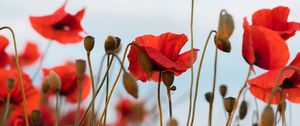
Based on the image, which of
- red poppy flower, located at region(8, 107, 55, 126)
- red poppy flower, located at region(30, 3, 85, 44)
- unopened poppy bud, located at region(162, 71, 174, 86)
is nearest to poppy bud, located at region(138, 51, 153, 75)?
unopened poppy bud, located at region(162, 71, 174, 86)

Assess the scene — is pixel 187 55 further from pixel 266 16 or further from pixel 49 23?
pixel 49 23

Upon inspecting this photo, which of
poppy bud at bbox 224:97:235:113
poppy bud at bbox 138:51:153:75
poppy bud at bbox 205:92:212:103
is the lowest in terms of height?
poppy bud at bbox 205:92:212:103

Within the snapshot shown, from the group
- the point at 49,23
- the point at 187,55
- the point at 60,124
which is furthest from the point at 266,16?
the point at 49,23

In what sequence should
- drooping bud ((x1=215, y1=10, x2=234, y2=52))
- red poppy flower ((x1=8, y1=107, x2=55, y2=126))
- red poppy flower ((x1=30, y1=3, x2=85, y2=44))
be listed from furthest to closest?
red poppy flower ((x1=30, y1=3, x2=85, y2=44)) < red poppy flower ((x1=8, y1=107, x2=55, y2=126)) < drooping bud ((x1=215, y1=10, x2=234, y2=52))

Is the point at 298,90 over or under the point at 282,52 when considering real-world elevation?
under

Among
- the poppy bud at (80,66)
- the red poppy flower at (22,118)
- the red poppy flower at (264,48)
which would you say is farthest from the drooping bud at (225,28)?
the red poppy flower at (22,118)

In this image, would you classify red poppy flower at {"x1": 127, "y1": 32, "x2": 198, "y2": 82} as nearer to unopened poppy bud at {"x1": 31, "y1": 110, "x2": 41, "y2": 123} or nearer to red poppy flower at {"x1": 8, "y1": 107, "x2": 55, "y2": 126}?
unopened poppy bud at {"x1": 31, "y1": 110, "x2": 41, "y2": 123}
